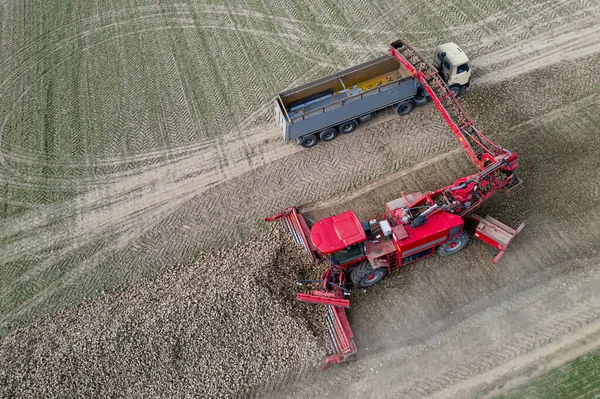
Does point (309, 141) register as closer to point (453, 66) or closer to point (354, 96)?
point (354, 96)

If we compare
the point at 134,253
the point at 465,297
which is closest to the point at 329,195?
the point at 465,297

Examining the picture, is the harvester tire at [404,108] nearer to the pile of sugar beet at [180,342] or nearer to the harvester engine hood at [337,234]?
the harvester engine hood at [337,234]

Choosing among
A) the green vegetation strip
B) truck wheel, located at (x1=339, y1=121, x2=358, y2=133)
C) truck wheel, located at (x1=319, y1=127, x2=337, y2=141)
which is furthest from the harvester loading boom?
truck wheel, located at (x1=339, y1=121, x2=358, y2=133)

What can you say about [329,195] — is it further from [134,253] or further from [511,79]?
[511,79]

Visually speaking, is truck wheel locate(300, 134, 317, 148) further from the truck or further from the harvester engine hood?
the harvester engine hood

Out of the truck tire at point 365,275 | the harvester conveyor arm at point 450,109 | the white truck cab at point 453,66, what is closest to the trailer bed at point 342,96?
the harvester conveyor arm at point 450,109
